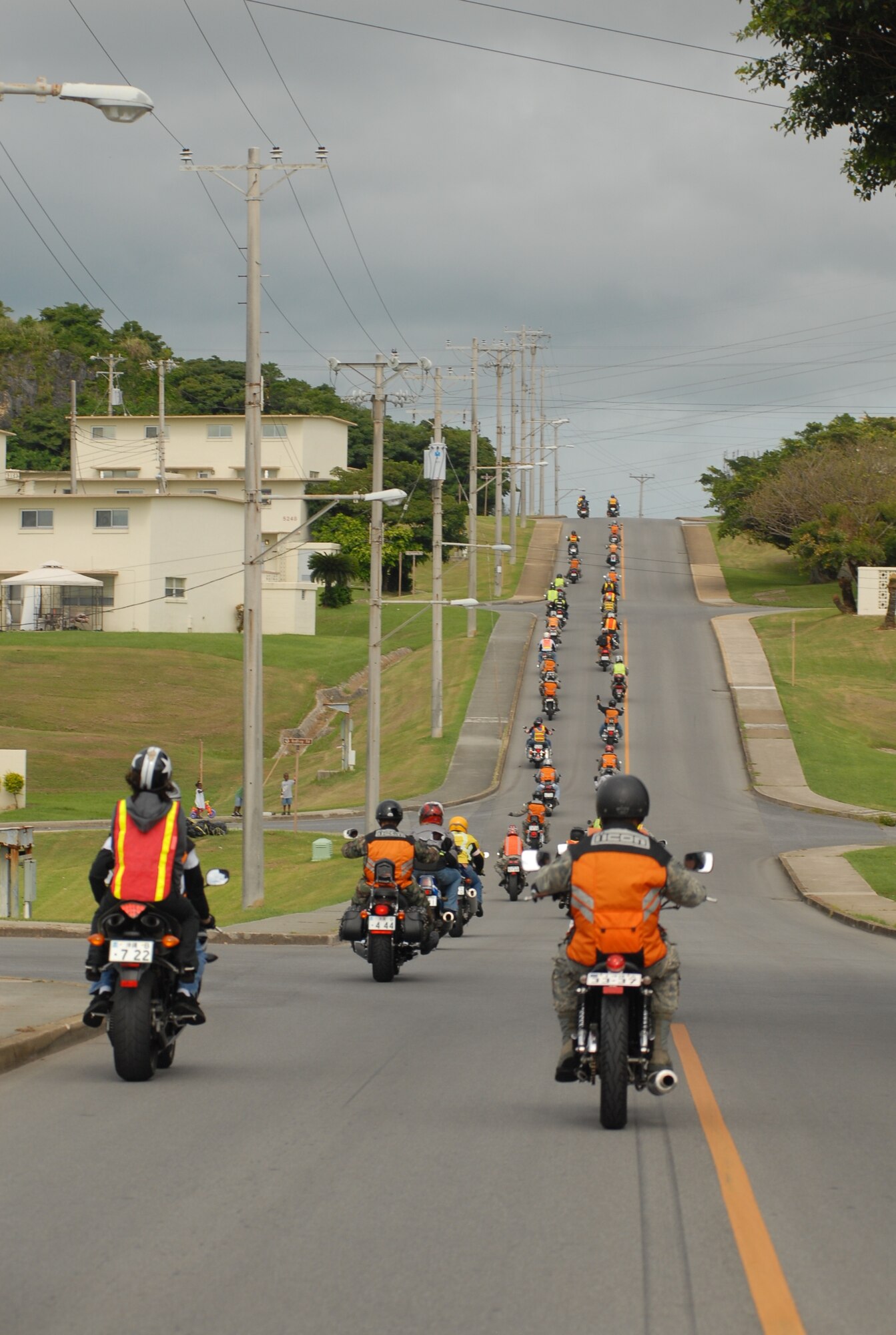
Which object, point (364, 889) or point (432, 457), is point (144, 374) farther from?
point (364, 889)

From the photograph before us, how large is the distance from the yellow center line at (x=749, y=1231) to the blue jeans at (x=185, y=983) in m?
3.14

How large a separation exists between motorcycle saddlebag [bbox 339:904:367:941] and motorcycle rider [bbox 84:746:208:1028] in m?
6.39

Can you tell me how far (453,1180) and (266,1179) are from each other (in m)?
0.84

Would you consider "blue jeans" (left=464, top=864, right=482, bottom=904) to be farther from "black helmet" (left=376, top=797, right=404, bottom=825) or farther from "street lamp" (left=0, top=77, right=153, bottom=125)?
"street lamp" (left=0, top=77, right=153, bottom=125)

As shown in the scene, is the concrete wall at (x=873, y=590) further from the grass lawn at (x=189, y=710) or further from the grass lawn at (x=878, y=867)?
the grass lawn at (x=878, y=867)

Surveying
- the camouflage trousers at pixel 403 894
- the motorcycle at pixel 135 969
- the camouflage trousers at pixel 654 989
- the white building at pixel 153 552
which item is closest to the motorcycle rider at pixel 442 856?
the camouflage trousers at pixel 403 894

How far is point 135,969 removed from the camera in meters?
9.30

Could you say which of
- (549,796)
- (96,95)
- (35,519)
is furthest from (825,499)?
(96,95)

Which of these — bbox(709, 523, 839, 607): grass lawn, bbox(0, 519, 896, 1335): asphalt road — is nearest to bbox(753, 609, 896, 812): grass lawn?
bbox(709, 523, 839, 607): grass lawn

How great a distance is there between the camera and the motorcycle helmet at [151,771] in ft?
31.7

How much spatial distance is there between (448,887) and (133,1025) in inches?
459

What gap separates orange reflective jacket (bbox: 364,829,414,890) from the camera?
16.3 meters

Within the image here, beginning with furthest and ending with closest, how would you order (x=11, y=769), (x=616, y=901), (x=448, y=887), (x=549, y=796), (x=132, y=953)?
(x=11, y=769), (x=549, y=796), (x=448, y=887), (x=132, y=953), (x=616, y=901)

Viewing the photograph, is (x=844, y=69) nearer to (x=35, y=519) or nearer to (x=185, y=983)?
(x=185, y=983)
